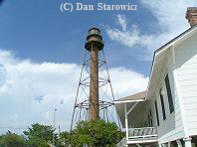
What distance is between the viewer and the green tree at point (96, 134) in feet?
56.7

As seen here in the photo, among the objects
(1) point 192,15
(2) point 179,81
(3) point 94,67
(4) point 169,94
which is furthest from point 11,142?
(2) point 179,81

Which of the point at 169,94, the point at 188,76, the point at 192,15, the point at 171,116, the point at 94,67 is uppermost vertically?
the point at 94,67

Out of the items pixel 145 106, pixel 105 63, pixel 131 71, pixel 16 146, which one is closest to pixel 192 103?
pixel 145 106

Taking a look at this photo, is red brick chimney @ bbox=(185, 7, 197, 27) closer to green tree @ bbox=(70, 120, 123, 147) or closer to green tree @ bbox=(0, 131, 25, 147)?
green tree @ bbox=(70, 120, 123, 147)

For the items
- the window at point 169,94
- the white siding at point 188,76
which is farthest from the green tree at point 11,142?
the white siding at point 188,76

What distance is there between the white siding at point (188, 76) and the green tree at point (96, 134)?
32.3 feet

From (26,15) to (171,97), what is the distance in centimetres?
842

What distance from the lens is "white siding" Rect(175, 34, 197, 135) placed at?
8.28 meters

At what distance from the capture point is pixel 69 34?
16.6 metres

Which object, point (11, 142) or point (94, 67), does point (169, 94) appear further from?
point (11, 142)

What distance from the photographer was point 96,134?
58.0ft

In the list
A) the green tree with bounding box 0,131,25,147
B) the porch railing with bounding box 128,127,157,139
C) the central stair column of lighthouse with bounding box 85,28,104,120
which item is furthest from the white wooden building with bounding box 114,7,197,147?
the green tree with bounding box 0,131,25,147

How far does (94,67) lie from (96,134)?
693 inches

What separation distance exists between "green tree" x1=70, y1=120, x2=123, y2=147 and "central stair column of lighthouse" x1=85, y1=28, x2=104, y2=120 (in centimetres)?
1204
